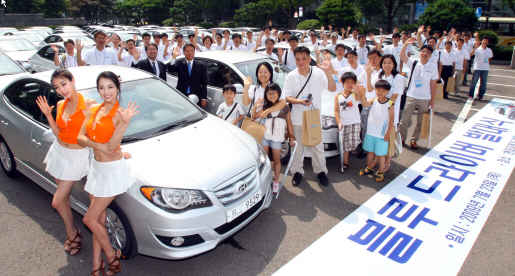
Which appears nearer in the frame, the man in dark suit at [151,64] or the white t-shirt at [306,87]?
the white t-shirt at [306,87]

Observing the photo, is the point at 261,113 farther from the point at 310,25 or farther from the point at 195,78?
the point at 310,25

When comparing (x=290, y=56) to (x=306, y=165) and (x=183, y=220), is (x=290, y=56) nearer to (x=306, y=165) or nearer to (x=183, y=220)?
(x=306, y=165)

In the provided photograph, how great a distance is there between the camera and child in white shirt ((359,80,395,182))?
5250 mm

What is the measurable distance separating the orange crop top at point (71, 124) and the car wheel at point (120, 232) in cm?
71

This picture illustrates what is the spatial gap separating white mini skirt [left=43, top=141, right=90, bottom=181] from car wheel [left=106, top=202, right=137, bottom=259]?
0.45 meters

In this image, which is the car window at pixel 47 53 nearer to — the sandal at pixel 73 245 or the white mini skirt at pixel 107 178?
the sandal at pixel 73 245

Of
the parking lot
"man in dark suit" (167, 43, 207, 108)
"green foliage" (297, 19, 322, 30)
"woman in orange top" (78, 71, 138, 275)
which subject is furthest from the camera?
"green foliage" (297, 19, 322, 30)

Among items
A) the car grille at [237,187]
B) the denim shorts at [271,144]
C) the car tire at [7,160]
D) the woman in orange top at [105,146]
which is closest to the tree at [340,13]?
the denim shorts at [271,144]

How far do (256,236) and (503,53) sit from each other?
21.1 metres

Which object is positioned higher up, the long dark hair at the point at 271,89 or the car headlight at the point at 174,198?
the long dark hair at the point at 271,89

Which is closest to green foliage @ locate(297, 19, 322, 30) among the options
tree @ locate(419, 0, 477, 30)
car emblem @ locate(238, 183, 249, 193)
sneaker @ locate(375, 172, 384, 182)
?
tree @ locate(419, 0, 477, 30)

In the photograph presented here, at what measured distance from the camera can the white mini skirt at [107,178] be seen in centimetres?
297

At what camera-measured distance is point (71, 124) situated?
10.6 ft

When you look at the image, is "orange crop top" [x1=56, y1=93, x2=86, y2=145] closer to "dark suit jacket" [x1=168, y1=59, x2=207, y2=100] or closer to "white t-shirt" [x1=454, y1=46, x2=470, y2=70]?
"dark suit jacket" [x1=168, y1=59, x2=207, y2=100]
